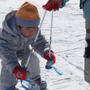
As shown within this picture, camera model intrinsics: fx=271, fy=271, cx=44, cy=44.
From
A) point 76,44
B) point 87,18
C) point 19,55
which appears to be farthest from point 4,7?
point 87,18

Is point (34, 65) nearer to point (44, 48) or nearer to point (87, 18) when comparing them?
point (44, 48)

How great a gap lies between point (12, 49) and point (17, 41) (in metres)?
0.09

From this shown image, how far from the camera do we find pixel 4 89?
Answer: 2.68 meters

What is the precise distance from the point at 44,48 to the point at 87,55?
0.49 metres

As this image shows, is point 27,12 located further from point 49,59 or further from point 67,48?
point 67,48

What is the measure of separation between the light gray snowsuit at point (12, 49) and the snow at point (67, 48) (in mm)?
403

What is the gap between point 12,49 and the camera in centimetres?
259

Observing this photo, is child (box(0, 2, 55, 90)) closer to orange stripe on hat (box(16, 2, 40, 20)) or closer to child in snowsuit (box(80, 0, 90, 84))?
orange stripe on hat (box(16, 2, 40, 20))

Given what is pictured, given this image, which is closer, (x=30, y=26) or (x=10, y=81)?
(x=30, y=26)

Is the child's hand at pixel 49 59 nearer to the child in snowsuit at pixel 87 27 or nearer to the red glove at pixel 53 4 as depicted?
the child in snowsuit at pixel 87 27

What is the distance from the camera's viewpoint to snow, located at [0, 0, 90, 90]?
3.08 meters

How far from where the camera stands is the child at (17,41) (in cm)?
247

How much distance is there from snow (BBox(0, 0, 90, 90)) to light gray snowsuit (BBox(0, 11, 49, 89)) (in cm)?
40

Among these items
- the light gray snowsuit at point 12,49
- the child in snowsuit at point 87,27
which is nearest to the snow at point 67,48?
the child in snowsuit at point 87,27
